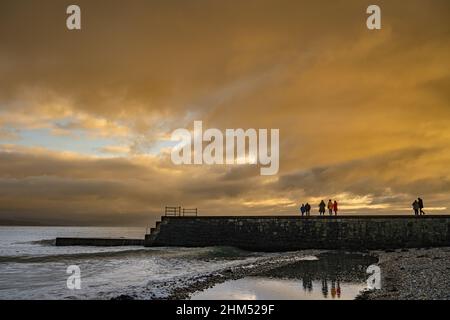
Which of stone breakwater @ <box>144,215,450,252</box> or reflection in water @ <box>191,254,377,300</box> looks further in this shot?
stone breakwater @ <box>144,215,450,252</box>

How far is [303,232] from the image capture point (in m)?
30.7

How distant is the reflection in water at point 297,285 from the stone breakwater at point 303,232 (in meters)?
12.2

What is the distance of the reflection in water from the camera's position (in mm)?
11630

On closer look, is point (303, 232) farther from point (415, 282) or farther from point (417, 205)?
point (415, 282)

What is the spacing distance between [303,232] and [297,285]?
17808 mm

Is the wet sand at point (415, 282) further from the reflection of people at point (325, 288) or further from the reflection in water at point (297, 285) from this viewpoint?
the reflection of people at point (325, 288)

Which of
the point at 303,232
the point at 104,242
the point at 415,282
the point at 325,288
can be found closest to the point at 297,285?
the point at 325,288

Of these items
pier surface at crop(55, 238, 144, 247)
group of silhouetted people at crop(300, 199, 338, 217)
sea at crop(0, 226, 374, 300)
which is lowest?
pier surface at crop(55, 238, 144, 247)

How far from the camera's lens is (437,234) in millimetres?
27016

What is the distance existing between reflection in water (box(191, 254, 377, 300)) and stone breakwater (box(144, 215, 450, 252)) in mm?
12187

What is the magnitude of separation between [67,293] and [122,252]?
18.0m

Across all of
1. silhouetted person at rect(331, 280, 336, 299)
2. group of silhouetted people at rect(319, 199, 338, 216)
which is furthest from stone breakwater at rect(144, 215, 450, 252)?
silhouetted person at rect(331, 280, 336, 299)

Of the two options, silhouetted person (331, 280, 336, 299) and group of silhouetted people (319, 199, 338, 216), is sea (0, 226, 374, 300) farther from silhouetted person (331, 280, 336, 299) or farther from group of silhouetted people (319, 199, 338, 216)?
group of silhouetted people (319, 199, 338, 216)
